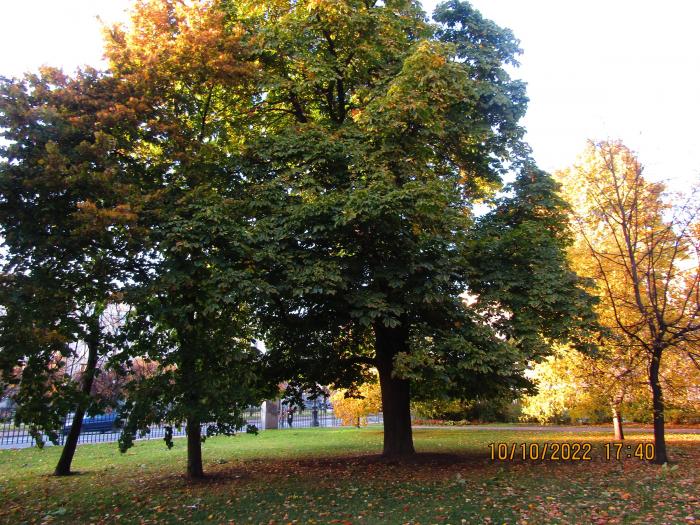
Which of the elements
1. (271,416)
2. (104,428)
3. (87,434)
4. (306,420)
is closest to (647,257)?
(271,416)

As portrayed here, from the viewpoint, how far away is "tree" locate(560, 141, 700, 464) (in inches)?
425

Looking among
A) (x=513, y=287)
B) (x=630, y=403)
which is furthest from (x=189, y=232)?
(x=630, y=403)

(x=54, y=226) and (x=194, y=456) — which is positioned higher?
(x=54, y=226)

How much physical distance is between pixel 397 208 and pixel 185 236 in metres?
3.65

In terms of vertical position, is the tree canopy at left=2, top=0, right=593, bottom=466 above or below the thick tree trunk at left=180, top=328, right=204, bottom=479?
above

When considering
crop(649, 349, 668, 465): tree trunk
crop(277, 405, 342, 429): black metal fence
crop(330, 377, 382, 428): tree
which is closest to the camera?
crop(649, 349, 668, 465): tree trunk

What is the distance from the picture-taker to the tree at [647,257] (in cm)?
1079

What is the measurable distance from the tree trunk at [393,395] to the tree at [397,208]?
35mm

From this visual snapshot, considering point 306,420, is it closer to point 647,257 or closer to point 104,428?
point 104,428

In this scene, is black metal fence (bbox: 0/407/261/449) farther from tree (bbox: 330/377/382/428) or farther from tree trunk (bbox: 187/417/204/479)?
tree trunk (bbox: 187/417/204/479)

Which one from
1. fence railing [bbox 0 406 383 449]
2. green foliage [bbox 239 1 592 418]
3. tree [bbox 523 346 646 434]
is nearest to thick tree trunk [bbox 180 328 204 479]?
green foliage [bbox 239 1 592 418]

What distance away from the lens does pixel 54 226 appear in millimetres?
7945

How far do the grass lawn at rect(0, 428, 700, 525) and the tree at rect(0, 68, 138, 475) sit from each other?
1.94 meters

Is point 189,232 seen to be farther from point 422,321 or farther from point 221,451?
point 221,451
